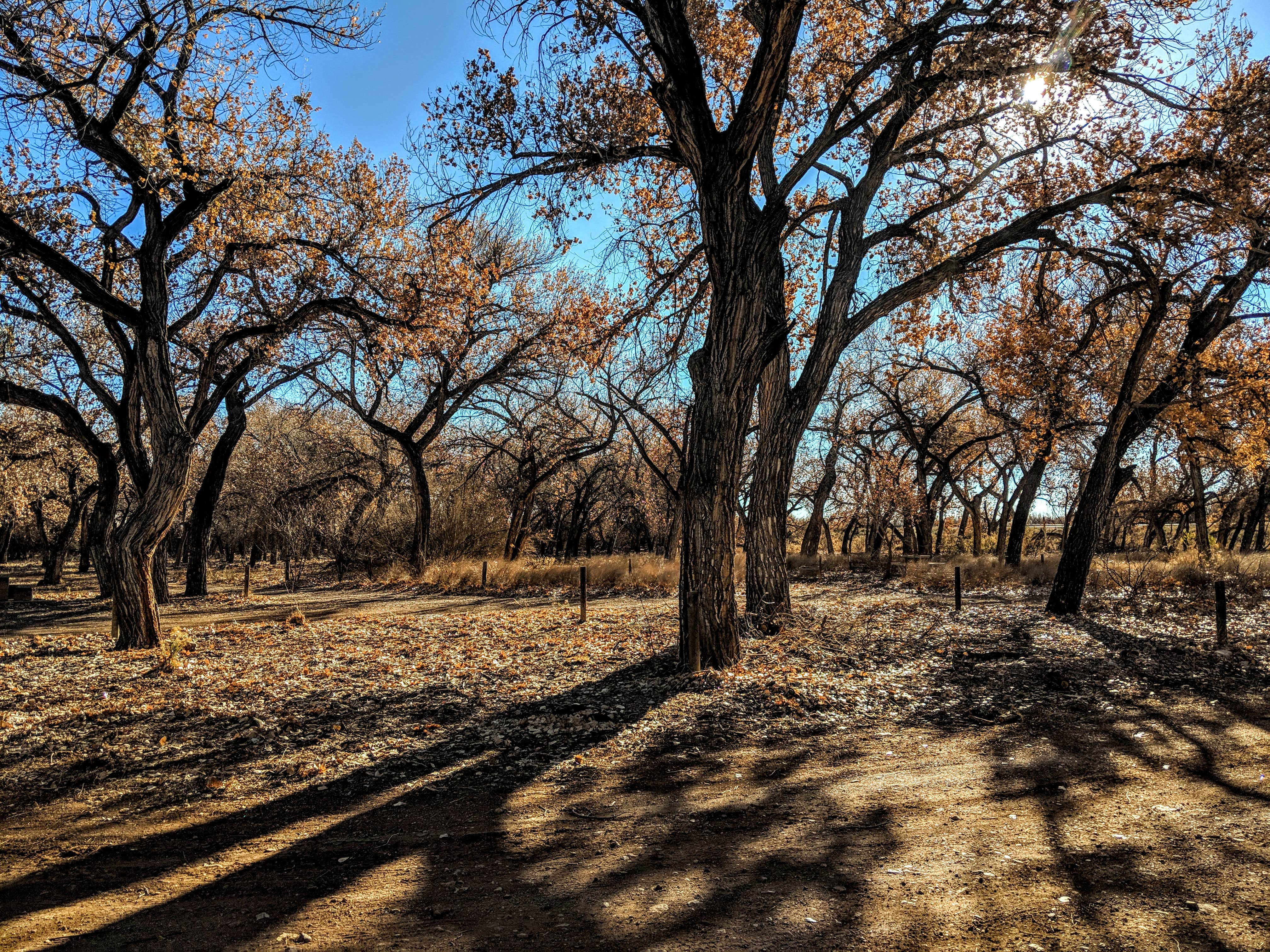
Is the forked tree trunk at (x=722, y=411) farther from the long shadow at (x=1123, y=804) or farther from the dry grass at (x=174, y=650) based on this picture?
the dry grass at (x=174, y=650)

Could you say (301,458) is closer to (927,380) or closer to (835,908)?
(927,380)

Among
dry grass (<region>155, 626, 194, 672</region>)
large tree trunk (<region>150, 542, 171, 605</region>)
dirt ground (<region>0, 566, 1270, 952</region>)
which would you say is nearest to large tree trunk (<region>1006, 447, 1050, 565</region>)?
dirt ground (<region>0, 566, 1270, 952</region>)

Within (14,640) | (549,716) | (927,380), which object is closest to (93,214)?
(14,640)

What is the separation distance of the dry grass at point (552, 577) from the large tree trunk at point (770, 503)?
7789 mm

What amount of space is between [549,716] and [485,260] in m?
16.8

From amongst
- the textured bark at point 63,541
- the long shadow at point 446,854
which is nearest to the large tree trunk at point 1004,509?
the long shadow at point 446,854

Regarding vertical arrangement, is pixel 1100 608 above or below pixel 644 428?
below

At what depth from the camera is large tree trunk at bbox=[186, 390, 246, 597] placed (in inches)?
715

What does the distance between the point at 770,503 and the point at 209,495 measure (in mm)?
14413

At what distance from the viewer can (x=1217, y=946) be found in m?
3.12

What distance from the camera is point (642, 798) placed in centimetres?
535

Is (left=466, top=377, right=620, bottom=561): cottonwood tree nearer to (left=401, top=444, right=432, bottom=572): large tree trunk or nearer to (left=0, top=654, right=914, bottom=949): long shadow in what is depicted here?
(left=401, top=444, right=432, bottom=572): large tree trunk

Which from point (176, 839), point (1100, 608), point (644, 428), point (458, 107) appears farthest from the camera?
point (644, 428)

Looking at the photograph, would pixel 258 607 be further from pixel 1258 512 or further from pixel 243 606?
pixel 1258 512
